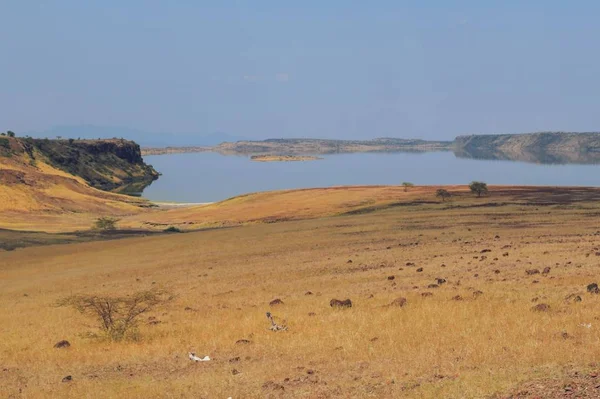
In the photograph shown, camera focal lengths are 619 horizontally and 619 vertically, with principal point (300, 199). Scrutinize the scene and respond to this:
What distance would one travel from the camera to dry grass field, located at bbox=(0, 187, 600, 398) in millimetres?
10906

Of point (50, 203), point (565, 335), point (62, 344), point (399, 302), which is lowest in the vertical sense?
point (50, 203)

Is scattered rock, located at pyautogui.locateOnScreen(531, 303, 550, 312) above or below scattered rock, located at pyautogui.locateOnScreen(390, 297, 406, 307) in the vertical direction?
above

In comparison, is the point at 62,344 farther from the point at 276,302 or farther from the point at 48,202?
the point at 48,202

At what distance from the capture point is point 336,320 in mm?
17047

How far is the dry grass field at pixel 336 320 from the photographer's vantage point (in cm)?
1091

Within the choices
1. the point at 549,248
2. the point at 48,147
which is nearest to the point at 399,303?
the point at 549,248

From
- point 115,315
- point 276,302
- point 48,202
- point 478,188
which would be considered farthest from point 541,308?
point 48,202

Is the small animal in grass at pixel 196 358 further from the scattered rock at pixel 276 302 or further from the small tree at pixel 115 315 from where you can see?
the scattered rock at pixel 276 302

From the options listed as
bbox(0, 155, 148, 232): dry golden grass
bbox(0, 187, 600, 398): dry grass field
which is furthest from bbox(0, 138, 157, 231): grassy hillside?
bbox(0, 187, 600, 398): dry grass field

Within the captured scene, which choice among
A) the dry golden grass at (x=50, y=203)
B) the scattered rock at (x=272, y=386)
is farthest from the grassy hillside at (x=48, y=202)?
the scattered rock at (x=272, y=386)

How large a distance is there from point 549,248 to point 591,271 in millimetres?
7684

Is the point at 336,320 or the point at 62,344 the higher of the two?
the point at 336,320

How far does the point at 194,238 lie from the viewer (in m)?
50.9

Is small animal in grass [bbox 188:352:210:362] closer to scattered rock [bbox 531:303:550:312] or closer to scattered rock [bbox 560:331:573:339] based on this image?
scattered rock [bbox 560:331:573:339]
